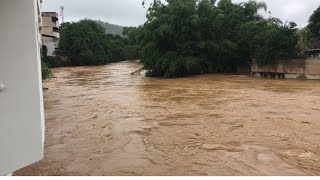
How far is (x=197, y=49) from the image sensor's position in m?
25.3

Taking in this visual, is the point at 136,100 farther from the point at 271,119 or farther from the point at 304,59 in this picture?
the point at 304,59

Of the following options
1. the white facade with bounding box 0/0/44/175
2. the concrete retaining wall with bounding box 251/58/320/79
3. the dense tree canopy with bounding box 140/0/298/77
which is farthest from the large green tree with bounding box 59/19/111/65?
the white facade with bounding box 0/0/44/175

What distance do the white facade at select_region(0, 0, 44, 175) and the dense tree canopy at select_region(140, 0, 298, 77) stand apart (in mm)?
20043

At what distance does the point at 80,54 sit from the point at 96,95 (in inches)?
1327

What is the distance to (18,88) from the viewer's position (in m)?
3.80

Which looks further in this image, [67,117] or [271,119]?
[67,117]

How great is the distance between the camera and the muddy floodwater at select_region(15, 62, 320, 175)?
5.56 m

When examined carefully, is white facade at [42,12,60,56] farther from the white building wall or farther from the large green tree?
the large green tree

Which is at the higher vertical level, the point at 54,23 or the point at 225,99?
the point at 54,23

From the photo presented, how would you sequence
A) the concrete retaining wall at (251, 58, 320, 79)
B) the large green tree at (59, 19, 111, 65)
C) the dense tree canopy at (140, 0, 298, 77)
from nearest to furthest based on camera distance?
the concrete retaining wall at (251, 58, 320, 79), the dense tree canopy at (140, 0, 298, 77), the large green tree at (59, 19, 111, 65)

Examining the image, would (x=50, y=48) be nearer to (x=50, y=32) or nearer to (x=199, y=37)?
(x=50, y=32)

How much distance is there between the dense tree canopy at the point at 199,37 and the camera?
23.9 m

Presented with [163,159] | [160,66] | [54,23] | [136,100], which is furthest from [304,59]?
[54,23]

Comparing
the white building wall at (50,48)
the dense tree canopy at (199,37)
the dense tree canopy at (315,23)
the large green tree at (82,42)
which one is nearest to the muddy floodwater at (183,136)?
the dense tree canopy at (199,37)
